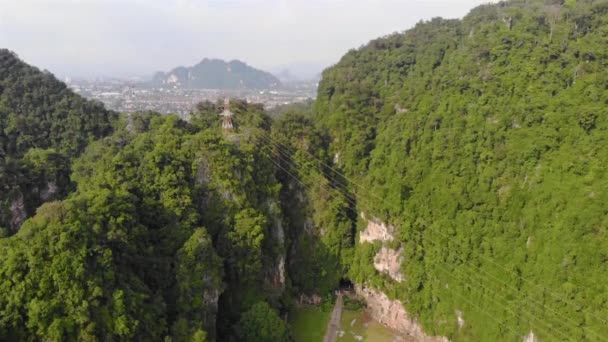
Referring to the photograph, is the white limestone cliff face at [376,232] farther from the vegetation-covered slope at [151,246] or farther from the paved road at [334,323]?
the vegetation-covered slope at [151,246]

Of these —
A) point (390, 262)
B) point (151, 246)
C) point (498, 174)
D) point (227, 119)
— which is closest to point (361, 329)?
point (390, 262)

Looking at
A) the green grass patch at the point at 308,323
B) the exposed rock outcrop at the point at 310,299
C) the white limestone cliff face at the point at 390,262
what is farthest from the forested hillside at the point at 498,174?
the green grass patch at the point at 308,323

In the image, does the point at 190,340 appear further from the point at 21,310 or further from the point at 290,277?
the point at 290,277

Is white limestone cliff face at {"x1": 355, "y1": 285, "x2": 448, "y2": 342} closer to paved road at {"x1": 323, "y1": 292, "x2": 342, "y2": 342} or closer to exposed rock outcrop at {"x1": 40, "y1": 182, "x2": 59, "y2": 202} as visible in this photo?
paved road at {"x1": 323, "y1": 292, "x2": 342, "y2": 342}

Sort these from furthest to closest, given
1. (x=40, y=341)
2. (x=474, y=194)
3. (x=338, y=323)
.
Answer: (x=338, y=323), (x=474, y=194), (x=40, y=341)

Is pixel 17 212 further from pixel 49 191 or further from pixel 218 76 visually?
pixel 218 76

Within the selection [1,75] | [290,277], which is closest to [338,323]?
[290,277]

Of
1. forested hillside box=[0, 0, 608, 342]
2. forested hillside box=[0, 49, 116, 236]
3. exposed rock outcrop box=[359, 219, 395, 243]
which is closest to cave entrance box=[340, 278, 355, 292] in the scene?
forested hillside box=[0, 0, 608, 342]
